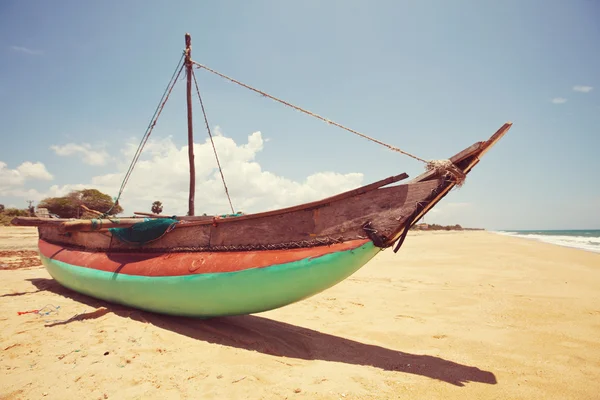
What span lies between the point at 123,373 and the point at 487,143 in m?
4.09

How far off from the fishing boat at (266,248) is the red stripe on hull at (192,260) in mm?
14

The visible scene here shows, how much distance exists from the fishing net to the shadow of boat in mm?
1115

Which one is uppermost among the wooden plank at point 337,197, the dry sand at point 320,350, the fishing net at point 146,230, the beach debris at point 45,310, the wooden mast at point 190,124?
the wooden mast at point 190,124

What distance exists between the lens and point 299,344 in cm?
365

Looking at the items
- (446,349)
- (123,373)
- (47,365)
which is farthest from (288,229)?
(47,365)

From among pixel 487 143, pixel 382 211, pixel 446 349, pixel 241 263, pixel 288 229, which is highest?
pixel 487 143

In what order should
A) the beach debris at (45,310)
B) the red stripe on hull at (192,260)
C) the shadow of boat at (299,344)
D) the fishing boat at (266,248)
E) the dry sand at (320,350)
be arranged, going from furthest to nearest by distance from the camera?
the beach debris at (45,310) < the red stripe on hull at (192,260) < the fishing boat at (266,248) < the shadow of boat at (299,344) < the dry sand at (320,350)

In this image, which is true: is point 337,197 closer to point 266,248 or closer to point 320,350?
point 266,248

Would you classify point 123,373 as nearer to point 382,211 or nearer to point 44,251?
point 382,211

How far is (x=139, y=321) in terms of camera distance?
4.04 meters

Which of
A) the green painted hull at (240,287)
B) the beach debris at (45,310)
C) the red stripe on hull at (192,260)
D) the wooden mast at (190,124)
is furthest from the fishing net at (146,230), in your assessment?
the wooden mast at (190,124)

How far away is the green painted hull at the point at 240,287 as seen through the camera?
10.8 feet

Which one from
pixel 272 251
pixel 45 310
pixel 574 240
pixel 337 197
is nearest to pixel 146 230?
pixel 45 310

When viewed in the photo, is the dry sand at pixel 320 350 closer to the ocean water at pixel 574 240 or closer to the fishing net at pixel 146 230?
the fishing net at pixel 146 230
